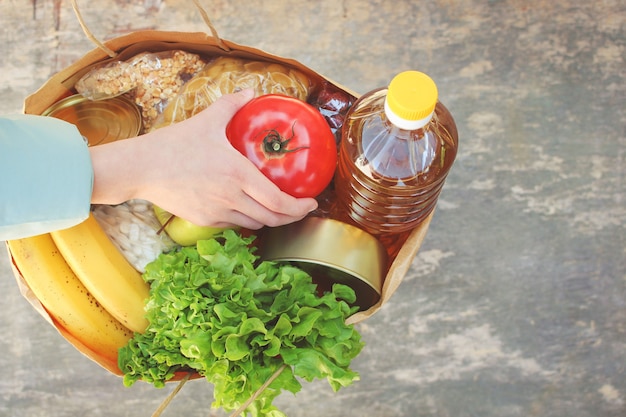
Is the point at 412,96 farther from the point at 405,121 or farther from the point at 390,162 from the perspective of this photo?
the point at 390,162

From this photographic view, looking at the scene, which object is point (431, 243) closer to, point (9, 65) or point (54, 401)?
point (54, 401)

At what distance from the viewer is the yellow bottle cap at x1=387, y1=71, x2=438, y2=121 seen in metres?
0.75

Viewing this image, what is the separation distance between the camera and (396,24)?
151 centimetres

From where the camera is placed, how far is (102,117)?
1.10m

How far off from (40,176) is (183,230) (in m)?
0.29

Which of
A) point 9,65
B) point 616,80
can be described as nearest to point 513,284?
point 616,80

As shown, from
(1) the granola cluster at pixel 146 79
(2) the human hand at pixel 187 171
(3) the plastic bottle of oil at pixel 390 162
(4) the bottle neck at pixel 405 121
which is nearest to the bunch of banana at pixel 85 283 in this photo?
(2) the human hand at pixel 187 171

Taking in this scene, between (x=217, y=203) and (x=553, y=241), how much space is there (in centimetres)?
101

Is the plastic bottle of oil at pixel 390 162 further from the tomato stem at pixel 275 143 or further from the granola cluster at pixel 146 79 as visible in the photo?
the granola cluster at pixel 146 79

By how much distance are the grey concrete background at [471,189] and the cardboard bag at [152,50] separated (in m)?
0.46

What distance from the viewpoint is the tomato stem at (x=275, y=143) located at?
0.86 meters

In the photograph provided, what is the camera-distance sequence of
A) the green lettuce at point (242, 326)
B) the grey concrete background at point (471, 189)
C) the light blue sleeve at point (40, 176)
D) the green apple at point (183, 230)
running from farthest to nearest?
the grey concrete background at point (471, 189), the green apple at point (183, 230), the green lettuce at point (242, 326), the light blue sleeve at point (40, 176)

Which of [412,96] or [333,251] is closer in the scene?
[412,96]

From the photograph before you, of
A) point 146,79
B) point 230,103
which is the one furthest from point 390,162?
point 146,79
